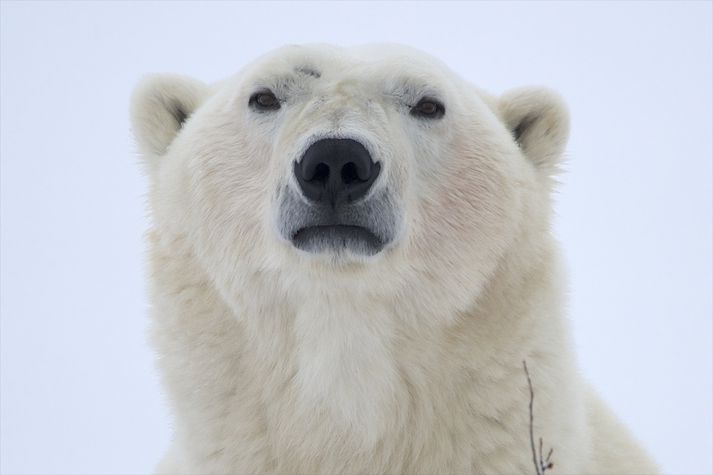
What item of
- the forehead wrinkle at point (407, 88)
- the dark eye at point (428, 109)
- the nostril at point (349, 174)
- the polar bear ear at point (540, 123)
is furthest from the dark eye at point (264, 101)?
the polar bear ear at point (540, 123)

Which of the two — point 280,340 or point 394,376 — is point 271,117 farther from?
point 394,376

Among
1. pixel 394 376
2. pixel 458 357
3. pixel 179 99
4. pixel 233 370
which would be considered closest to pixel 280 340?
pixel 233 370

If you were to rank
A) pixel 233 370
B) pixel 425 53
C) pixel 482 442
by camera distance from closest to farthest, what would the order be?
pixel 482 442 < pixel 233 370 < pixel 425 53

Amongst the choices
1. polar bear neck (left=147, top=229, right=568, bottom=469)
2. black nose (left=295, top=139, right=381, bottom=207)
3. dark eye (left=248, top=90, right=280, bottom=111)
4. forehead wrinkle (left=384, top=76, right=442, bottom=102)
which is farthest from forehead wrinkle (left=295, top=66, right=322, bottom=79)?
polar bear neck (left=147, top=229, right=568, bottom=469)

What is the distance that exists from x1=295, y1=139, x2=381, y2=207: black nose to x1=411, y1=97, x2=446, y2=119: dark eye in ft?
1.98

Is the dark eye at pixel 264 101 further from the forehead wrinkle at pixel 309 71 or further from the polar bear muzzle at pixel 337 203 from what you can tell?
the polar bear muzzle at pixel 337 203

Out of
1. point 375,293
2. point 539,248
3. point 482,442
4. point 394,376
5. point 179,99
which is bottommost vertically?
point 482,442

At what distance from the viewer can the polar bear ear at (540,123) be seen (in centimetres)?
400

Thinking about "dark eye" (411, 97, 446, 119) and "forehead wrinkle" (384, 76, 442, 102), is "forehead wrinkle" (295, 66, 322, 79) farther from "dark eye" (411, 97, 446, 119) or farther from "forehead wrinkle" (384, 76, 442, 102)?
"dark eye" (411, 97, 446, 119)

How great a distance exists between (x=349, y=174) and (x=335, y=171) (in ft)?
0.21

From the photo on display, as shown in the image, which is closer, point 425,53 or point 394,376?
point 394,376

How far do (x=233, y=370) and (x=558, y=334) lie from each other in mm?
1254

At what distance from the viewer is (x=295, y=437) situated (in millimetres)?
3291

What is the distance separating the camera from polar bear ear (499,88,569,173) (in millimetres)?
4000
